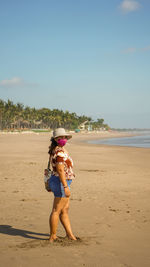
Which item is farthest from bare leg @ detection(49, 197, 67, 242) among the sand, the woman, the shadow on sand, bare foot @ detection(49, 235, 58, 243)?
the shadow on sand

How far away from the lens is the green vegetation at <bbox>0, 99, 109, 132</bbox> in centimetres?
12006

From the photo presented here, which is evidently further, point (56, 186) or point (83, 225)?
point (83, 225)

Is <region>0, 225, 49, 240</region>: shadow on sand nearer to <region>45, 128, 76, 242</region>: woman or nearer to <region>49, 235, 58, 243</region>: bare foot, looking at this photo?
<region>49, 235, 58, 243</region>: bare foot

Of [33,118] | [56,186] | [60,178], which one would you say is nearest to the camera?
[60,178]

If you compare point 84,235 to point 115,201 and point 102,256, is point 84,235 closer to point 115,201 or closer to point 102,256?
point 102,256

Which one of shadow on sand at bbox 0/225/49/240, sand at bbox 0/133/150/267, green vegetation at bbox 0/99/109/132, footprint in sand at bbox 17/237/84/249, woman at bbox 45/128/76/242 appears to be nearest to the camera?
sand at bbox 0/133/150/267

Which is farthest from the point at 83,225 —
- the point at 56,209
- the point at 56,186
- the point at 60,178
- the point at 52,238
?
the point at 60,178

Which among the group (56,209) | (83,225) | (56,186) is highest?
(56,186)

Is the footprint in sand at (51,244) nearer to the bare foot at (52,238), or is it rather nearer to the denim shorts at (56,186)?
the bare foot at (52,238)

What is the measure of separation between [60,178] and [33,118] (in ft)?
447

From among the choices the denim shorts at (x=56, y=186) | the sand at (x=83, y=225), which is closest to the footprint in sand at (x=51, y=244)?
the sand at (x=83, y=225)

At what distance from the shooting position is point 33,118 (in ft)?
456

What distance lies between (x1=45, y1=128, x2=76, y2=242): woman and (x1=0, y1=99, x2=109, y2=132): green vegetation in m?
112

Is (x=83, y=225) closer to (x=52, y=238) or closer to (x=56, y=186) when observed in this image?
(x=52, y=238)
